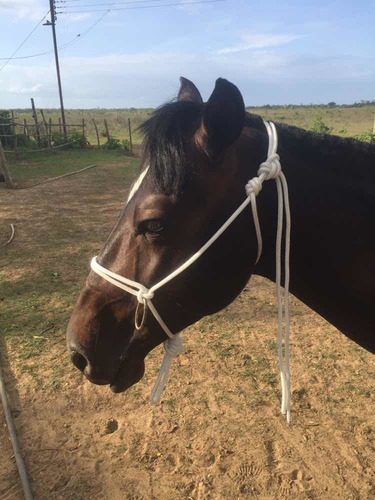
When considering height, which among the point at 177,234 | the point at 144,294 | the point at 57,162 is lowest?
the point at 57,162

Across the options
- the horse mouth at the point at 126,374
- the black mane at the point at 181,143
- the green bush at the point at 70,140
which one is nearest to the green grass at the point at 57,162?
the green bush at the point at 70,140

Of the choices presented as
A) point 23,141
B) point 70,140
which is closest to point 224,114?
point 70,140

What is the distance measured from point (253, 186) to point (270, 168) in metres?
0.09

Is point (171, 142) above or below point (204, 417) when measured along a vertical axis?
above

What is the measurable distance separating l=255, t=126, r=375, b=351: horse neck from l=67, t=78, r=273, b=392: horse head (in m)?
0.12

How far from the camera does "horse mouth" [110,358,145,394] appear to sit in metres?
1.73

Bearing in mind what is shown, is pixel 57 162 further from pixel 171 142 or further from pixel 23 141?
pixel 171 142

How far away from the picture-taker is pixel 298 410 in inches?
133

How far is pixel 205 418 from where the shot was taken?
3.31 m

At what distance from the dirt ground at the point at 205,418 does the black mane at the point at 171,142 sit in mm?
2171

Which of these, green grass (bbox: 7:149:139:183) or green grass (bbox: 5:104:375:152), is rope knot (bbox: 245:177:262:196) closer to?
green grass (bbox: 7:149:139:183)

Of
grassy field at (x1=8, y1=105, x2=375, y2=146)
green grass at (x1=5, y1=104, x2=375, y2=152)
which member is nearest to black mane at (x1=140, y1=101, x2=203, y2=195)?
green grass at (x1=5, y1=104, x2=375, y2=152)

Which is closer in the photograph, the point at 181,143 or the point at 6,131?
the point at 181,143

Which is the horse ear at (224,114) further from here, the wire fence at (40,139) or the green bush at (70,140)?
the green bush at (70,140)
